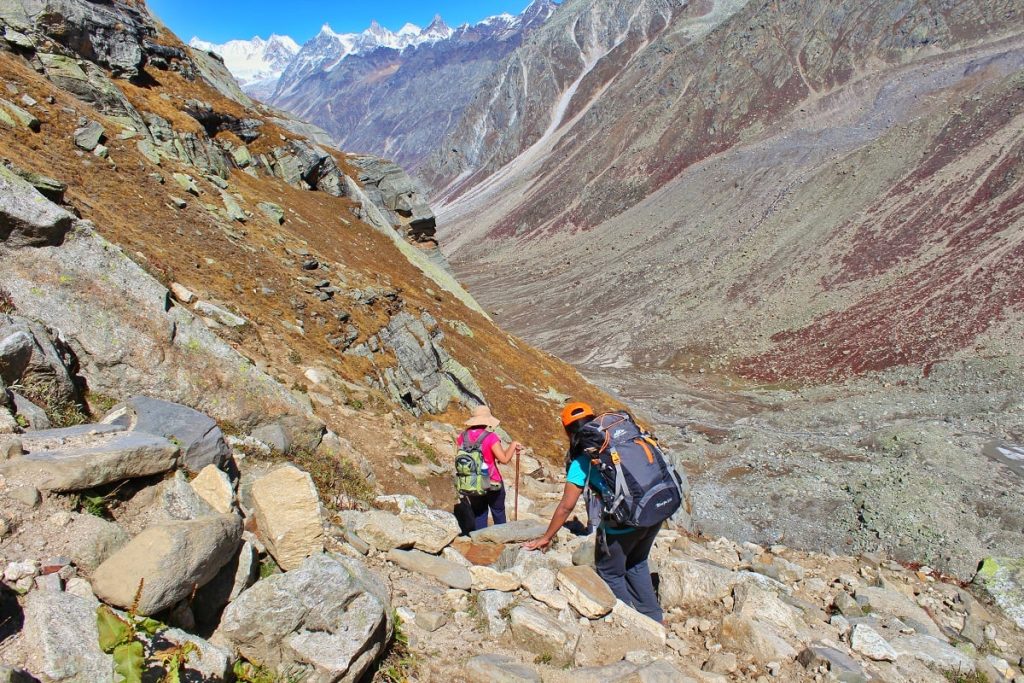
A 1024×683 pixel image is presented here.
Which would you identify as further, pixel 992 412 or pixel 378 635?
pixel 992 412

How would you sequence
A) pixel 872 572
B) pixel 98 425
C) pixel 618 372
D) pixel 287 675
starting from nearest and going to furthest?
pixel 287 675 → pixel 98 425 → pixel 872 572 → pixel 618 372

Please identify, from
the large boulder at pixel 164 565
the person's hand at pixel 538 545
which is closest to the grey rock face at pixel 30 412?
the large boulder at pixel 164 565

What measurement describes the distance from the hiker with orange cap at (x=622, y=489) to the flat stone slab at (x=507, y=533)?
131 centimetres

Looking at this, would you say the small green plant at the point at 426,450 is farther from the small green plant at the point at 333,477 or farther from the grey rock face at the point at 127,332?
the grey rock face at the point at 127,332

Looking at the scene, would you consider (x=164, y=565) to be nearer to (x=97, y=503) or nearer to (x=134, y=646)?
(x=134, y=646)

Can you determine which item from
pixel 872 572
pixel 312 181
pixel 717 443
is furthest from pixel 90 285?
pixel 717 443

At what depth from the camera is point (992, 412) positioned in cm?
2633

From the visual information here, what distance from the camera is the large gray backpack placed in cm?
538

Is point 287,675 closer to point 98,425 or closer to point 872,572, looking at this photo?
point 98,425

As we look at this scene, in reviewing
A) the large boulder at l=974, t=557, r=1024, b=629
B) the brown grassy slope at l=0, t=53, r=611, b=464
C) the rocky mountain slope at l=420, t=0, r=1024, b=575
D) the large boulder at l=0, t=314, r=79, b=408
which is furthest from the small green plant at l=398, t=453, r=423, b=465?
the rocky mountain slope at l=420, t=0, r=1024, b=575

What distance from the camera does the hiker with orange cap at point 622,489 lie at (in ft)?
17.7

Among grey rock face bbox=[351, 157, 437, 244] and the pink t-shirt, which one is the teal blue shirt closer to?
the pink t-shirt

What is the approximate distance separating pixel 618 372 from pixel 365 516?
35116mm

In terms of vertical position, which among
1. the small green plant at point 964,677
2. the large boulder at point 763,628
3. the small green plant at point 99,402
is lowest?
the small green plant at point 964,677
